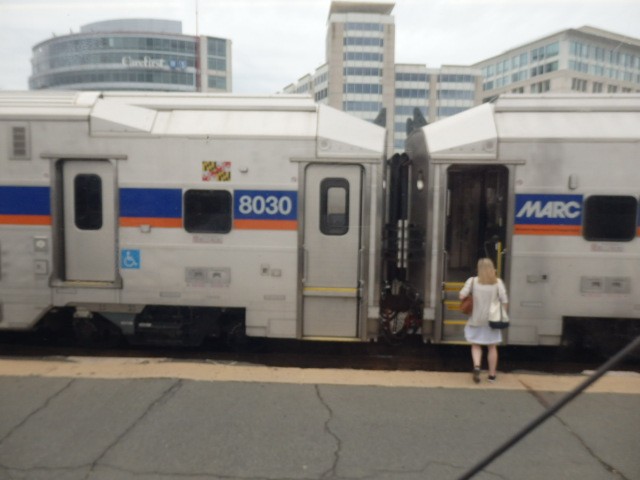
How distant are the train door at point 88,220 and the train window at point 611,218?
20.1 feet

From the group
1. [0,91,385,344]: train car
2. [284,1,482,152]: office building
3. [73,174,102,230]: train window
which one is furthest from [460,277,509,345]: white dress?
[284,1,482,152]: office building

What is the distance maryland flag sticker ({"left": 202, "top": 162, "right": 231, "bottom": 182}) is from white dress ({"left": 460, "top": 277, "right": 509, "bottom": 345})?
3.28m

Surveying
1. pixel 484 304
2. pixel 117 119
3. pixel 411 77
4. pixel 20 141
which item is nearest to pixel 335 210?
pixel 484 304

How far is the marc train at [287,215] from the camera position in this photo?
6.72 meters

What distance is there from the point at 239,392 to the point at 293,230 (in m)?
2.40

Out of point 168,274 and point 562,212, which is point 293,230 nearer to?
point 168,274

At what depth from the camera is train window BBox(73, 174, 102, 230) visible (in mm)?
7051

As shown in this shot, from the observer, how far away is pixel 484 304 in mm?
5922

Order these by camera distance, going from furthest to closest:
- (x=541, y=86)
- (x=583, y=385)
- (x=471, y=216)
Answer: (x=541, y=86) < (x=471, y=216) < (x=583, y=385)

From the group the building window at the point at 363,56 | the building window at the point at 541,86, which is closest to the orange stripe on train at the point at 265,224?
the building window at the point at 541,86

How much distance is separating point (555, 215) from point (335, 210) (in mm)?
2786

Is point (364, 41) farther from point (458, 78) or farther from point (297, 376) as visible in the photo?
point (297, 376)

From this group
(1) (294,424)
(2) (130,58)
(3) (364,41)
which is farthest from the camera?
(3) (364,41)

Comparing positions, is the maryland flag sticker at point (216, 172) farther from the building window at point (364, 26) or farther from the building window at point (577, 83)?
the building window at point (364, 26)
